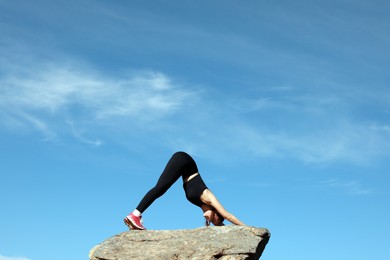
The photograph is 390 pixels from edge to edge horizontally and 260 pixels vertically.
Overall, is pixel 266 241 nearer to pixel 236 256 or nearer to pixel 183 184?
pixel 236 256

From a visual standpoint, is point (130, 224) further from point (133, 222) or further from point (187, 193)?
point (187, 193)

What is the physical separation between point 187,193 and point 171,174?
60cm

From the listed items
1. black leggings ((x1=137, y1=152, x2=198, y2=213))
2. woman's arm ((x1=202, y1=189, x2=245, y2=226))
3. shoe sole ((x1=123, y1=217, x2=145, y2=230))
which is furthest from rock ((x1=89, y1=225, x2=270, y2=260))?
black leggings ((x1=137, y1=152, x2=198, y2=213))

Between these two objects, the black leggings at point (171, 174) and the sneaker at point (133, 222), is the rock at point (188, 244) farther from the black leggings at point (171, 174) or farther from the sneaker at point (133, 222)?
the black leggings at point (171, 174)

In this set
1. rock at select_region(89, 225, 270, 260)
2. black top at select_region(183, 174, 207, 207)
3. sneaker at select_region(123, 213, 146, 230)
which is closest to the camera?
rock at select_region(89, 225, 270, 260)

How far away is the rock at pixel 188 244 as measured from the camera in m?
12.4

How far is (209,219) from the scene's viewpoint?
13430 millimetres

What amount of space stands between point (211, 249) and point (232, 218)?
1113 mm

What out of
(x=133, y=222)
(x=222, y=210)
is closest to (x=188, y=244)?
(x=222, y=210)

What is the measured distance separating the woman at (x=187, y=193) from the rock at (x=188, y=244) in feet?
1.22

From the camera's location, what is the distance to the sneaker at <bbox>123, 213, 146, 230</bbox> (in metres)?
13.2

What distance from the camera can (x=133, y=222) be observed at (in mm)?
13164

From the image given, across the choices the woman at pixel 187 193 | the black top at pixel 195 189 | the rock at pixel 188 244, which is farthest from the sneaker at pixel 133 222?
the black top at pixel 195 189

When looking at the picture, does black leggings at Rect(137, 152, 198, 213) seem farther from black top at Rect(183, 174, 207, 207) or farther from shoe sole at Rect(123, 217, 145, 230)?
shoe sole at Rect(123, 217, 145, 230)
